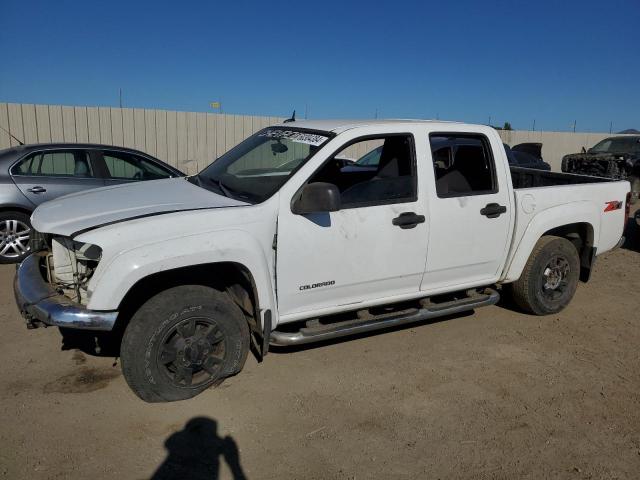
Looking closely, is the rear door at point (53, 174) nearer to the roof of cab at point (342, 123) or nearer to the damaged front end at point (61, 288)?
the damaged front end at point (61, 288)

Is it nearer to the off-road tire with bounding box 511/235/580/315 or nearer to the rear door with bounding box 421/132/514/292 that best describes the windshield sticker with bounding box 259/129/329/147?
the rear door with bounding box 421/132/514/292

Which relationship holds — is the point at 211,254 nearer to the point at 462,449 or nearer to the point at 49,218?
the point at 49,218

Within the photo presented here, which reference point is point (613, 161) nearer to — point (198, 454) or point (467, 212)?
point (467, 212)

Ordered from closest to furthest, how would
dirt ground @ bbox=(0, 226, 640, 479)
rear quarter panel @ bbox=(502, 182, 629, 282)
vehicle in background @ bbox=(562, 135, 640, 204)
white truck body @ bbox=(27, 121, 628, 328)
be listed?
dirt ground @ bbox=(0, 226, 640, 479) → white truck body @ bbox=(27, 121, 628, 328) → rear quarter panel @ bbox=(502, 182, 629, 282) → vehicle in background @ bbox=(562, 135, 640, 204)

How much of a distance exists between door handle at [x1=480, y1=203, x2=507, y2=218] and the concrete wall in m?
6.04

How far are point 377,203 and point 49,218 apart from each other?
233 centimetres

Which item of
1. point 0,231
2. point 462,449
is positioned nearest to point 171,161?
point 0,231

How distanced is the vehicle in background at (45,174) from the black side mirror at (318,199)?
4.43m

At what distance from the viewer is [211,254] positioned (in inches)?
137

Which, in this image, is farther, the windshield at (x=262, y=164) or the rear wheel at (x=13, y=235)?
the rear wheel at (x=13, y=235)

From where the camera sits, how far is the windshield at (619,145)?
16.3m

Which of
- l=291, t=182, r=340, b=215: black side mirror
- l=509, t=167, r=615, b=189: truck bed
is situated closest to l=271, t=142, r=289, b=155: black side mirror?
l=291, t=182, r=340, b=215: black side mirror

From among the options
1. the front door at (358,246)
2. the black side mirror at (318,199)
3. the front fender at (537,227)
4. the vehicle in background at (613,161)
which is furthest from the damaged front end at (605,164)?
the black side mirror at (318,199)

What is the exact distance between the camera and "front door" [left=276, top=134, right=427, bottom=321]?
378cm
